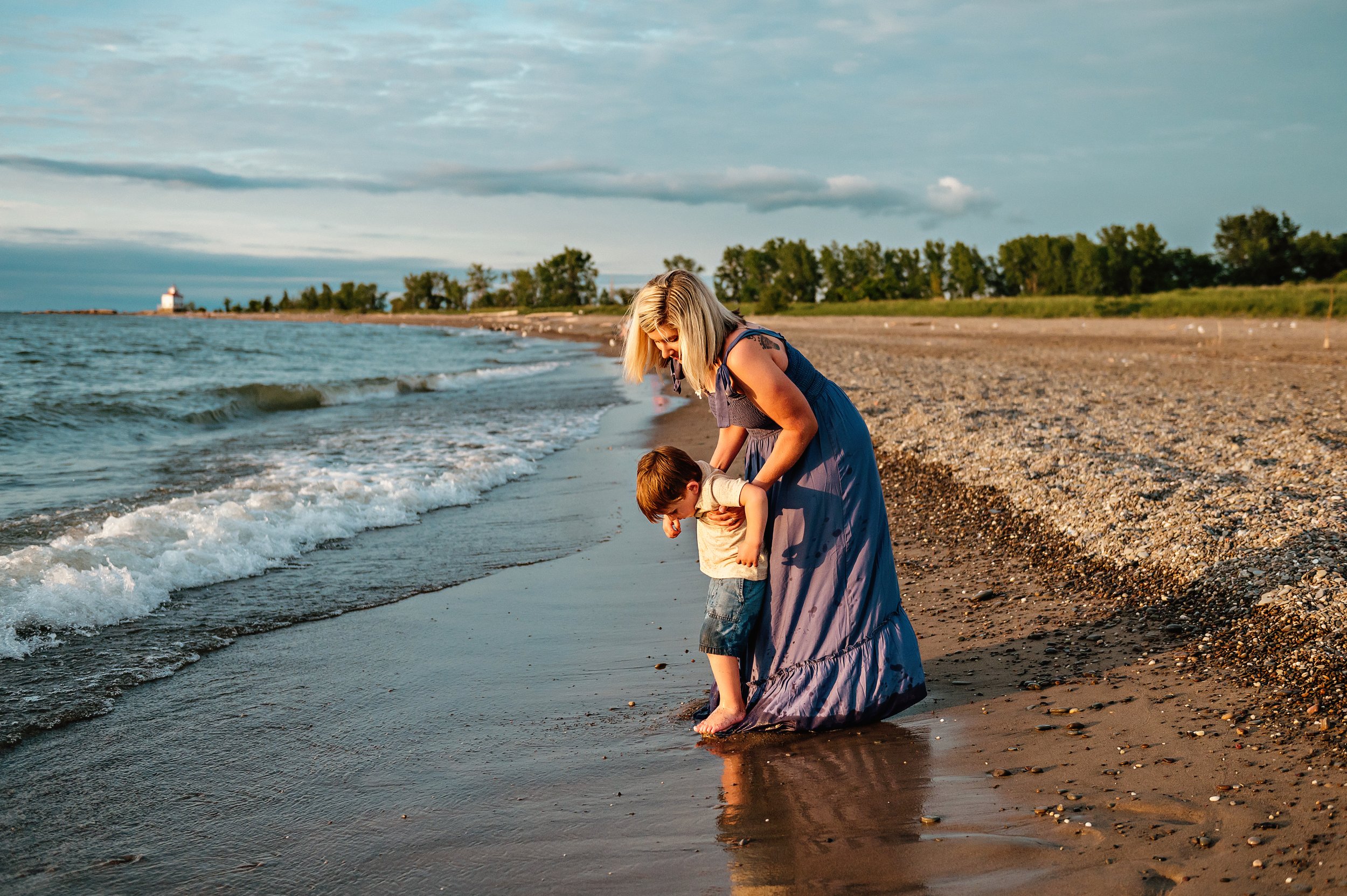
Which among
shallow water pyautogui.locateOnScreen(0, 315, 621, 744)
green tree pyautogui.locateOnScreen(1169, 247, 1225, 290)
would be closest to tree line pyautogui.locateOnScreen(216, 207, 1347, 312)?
green tree pyautogui.locateOnScreen(1169, 247, 1225, 290)

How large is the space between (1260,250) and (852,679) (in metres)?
72.9

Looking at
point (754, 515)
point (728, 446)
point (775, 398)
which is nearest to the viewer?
point (775, 398)

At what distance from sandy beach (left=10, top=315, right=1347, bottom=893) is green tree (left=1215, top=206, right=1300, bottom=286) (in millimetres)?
68006

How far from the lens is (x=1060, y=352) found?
24.3 m

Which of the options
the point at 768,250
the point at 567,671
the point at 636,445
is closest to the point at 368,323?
the point at 768,250

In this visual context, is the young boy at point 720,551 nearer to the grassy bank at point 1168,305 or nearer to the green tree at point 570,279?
the grassy bank at point 1168,305

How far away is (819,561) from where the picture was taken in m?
3.29

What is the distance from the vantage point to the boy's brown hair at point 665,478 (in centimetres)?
323

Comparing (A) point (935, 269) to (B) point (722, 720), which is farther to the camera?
(A) point (935, 269)

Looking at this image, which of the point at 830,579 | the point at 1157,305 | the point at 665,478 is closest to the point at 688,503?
the point at 665,478

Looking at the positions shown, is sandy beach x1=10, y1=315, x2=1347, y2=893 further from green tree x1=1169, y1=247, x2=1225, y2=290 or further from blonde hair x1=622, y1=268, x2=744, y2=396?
green tree x1=1169, y1=247, x2=1225, y2=290

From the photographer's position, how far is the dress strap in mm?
3098

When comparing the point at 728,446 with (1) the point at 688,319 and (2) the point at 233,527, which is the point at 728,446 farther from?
(2) the point at 233,527

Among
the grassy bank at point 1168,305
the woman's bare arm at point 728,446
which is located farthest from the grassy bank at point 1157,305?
the woman's bare arm at point 728,446
